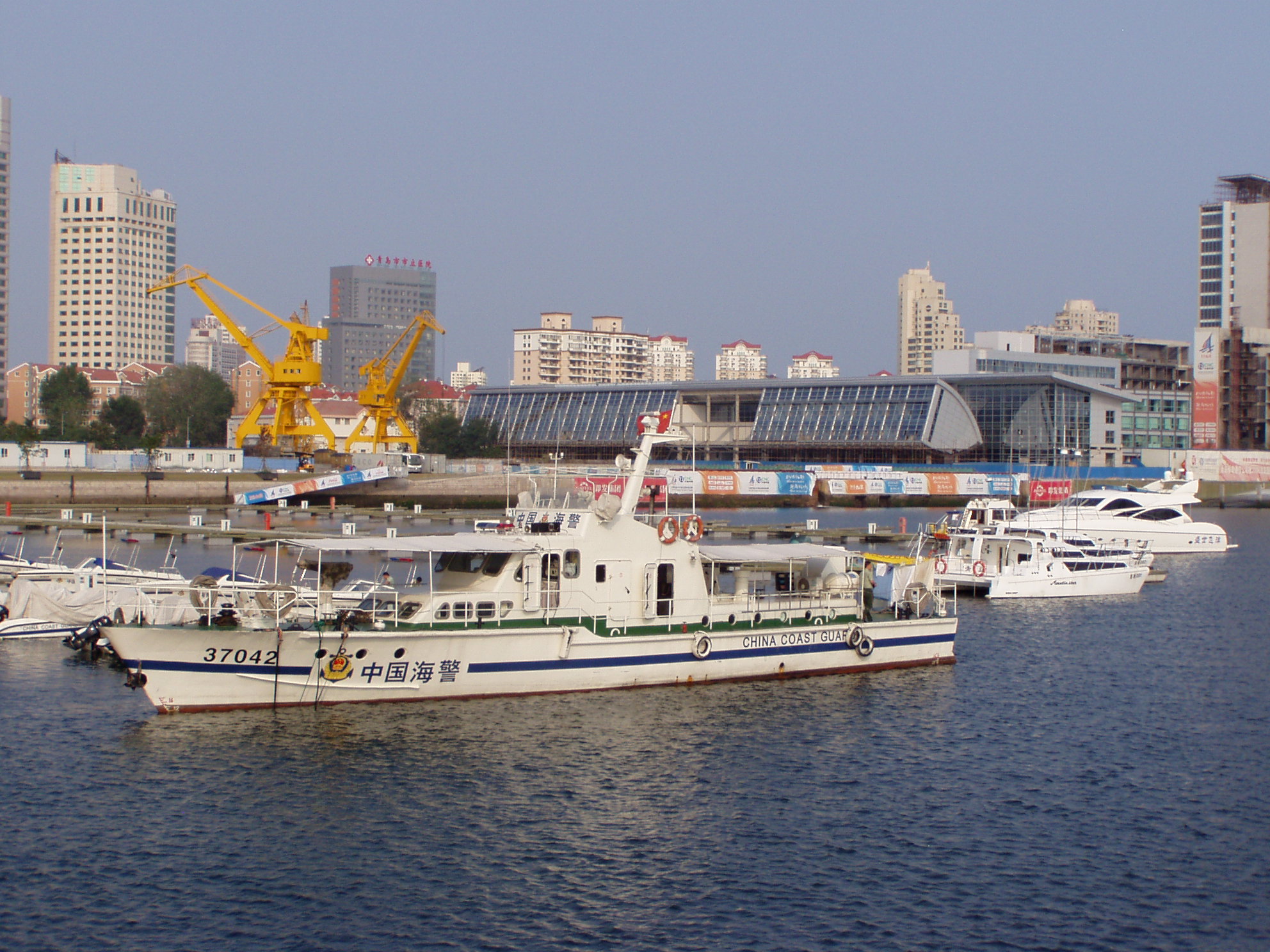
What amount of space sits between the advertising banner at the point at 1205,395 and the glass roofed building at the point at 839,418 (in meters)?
23.8

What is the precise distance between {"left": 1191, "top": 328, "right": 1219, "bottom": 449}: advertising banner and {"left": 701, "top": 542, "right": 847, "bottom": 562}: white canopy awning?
144m

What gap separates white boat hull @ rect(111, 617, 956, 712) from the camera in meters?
27.5

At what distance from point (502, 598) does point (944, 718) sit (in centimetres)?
1162

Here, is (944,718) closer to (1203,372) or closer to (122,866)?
(122,866)

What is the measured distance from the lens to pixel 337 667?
28.2 m

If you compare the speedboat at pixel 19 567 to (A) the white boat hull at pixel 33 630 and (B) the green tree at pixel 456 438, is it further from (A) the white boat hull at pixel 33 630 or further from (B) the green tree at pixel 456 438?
(B) the green tree at pixel 456 438

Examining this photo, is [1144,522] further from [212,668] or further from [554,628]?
[212,668]

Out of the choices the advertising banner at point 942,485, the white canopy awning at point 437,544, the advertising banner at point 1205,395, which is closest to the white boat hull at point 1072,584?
the white canopy awning at point 437,544

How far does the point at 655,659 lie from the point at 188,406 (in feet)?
483

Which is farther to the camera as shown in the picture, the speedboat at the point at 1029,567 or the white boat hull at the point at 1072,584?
the speedboat at the point at 1029,567

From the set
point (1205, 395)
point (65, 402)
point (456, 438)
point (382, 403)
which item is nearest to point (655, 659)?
point (382, 403)

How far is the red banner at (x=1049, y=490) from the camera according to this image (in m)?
98.8

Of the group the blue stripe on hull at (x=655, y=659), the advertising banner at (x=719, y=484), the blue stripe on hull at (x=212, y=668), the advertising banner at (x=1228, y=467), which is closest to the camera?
the blue stripe on hull at (x=212, y=668)

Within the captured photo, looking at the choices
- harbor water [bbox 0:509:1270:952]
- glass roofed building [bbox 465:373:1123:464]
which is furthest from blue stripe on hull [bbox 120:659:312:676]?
glass roofed building [bbox 465:373:1123:464]
